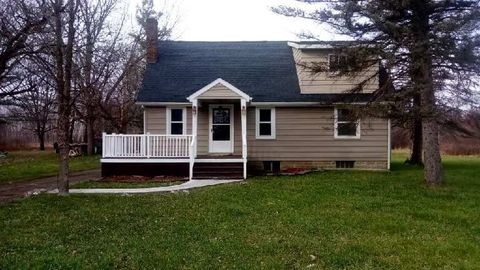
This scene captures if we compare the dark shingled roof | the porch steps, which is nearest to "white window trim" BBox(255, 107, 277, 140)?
the dark shingled roof

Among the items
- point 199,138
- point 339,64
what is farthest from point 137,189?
point 339,64

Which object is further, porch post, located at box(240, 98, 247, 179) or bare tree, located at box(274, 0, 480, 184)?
porch post, located at box(240, 98, 247, 179)

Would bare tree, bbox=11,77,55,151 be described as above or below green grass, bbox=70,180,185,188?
above

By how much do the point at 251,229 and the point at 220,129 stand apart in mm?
12142

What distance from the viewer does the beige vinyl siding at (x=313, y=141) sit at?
20.3 metres

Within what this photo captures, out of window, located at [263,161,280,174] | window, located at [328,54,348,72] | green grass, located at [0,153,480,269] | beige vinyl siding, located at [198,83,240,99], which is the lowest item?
green grass, located at [0,153,480,269]

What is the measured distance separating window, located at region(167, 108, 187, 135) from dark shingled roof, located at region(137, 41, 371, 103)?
2.02 ft

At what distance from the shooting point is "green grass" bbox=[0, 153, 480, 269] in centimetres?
658

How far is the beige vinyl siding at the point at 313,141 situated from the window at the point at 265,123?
204 mm

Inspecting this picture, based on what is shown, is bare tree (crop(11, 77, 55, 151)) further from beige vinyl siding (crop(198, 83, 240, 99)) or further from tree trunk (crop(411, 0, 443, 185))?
tree trunk (crop(411, 0, 443, 185))

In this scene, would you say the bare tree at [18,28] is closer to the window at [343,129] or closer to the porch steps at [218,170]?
the porch steps at [218,170]

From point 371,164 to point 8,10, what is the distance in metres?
15.2

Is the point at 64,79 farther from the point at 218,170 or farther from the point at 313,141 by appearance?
the point at 313,141

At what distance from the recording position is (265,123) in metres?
20.5
